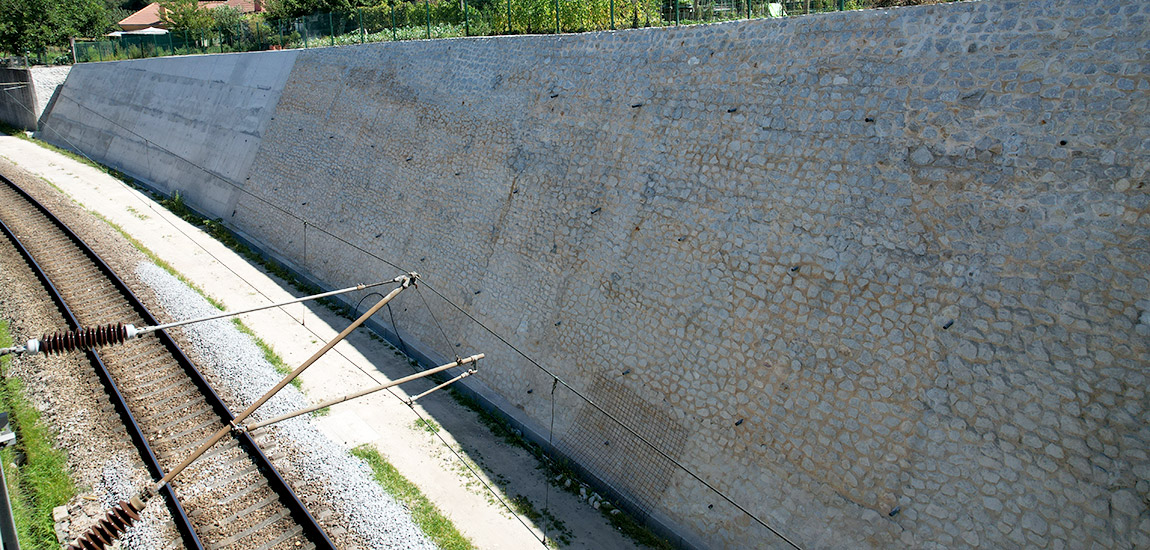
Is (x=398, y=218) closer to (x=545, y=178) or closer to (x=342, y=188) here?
(x=342, y=188)

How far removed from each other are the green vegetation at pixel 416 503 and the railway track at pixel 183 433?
146 centimetres

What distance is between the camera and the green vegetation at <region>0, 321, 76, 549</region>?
9.59 meters

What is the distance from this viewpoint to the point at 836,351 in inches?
386

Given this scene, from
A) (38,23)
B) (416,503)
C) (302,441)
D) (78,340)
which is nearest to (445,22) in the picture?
(302,441)

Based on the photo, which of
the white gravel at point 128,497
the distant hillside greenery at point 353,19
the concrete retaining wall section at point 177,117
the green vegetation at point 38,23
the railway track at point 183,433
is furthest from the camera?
the green vegetation at point 38,23

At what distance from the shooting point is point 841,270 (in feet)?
32.4

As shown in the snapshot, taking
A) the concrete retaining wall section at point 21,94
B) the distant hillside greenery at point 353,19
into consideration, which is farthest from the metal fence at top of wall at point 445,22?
the concrete retaining wall section at point 21,94

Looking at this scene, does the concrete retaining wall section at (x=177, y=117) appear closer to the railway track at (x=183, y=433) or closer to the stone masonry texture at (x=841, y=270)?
the railway track at (x=183, y=433)

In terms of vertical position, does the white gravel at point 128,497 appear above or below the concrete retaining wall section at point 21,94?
below

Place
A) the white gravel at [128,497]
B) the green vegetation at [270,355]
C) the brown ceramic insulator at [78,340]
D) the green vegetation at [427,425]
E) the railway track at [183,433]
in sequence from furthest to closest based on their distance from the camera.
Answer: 1. the green vegetation at [270,355]
2. the green vegetation at [427,425]
3. the railway track at [183,433]
4. the white gravel at [128,497]
5. the brown ceramic insulator at [78,340]

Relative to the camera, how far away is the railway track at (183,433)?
985 cm

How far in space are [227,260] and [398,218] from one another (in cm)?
664

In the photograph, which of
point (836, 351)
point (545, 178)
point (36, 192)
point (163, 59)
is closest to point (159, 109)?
point (163, 59)

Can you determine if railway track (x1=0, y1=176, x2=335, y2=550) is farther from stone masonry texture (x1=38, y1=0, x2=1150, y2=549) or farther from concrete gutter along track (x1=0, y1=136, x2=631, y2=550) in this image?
stone masonry texture (x1=38, y1=0, x2=1150, y2=549)
